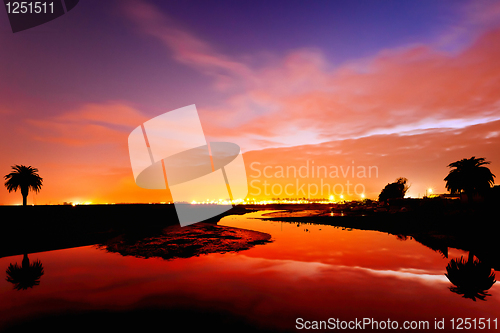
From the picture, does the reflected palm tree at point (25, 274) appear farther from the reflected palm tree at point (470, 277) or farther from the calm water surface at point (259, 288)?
the reflected palm tree at point (470, 277)

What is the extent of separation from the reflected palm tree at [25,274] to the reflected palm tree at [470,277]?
22425 mm

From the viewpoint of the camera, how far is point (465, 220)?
33594 millimetres

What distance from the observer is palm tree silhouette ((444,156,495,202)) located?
44.8 metres

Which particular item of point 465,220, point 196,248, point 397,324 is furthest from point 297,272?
point 465,220

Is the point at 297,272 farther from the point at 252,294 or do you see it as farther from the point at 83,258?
the point at 83,258

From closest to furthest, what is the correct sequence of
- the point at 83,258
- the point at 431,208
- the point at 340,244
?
the point at 83,258 → the point at 340,244 → the point at 431,208

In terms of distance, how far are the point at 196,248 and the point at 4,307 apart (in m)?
13.4

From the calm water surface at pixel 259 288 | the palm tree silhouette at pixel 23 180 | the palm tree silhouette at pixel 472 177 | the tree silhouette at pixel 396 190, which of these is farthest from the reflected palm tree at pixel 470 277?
the tree silhouette at pixel 396 190

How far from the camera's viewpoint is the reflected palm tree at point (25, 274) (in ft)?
41.3

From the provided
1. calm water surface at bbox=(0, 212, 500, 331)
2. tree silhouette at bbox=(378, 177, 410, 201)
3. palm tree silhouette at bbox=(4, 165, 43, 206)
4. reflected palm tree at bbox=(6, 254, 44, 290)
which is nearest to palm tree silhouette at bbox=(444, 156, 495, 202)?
calm water surface at bbox=(0, 212, 500, 331)

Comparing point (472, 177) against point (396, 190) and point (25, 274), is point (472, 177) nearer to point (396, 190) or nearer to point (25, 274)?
point (25, 274)

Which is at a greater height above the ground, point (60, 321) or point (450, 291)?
point (60, 321)

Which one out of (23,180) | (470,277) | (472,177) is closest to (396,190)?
(472,177)

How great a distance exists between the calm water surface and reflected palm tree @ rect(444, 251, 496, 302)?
365 millimetres
